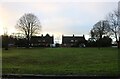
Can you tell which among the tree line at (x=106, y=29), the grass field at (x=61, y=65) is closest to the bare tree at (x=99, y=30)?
the tree line at (x=106, y=29)

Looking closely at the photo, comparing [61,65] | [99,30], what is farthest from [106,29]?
[61,65]

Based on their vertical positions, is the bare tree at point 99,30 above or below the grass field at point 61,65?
above

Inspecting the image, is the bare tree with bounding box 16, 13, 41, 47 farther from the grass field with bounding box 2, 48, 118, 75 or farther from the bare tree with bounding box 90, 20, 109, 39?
the grass field with bounding box 2, 48, 118, 75

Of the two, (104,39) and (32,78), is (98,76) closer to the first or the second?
(32,78)

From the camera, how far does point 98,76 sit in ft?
39.9

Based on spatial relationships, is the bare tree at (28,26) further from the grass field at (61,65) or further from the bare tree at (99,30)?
the grass field at (61,65)

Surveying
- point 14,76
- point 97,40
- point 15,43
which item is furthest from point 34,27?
point 14,76

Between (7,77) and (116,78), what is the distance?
15.5 feet

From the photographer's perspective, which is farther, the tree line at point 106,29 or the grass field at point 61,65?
the tree line at point 106,29

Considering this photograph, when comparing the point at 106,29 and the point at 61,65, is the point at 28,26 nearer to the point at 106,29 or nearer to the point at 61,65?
the point at 106,29

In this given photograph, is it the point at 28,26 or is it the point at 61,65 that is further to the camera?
the point at 28,26

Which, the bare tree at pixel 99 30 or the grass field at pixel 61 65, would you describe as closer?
the grass field at pixel 61 65

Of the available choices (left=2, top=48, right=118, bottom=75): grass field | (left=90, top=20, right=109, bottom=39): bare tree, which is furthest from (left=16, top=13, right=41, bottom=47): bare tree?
(left=2, top=48, right=118, bottom=75): grass field

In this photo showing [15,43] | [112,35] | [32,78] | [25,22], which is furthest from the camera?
[15,43]
